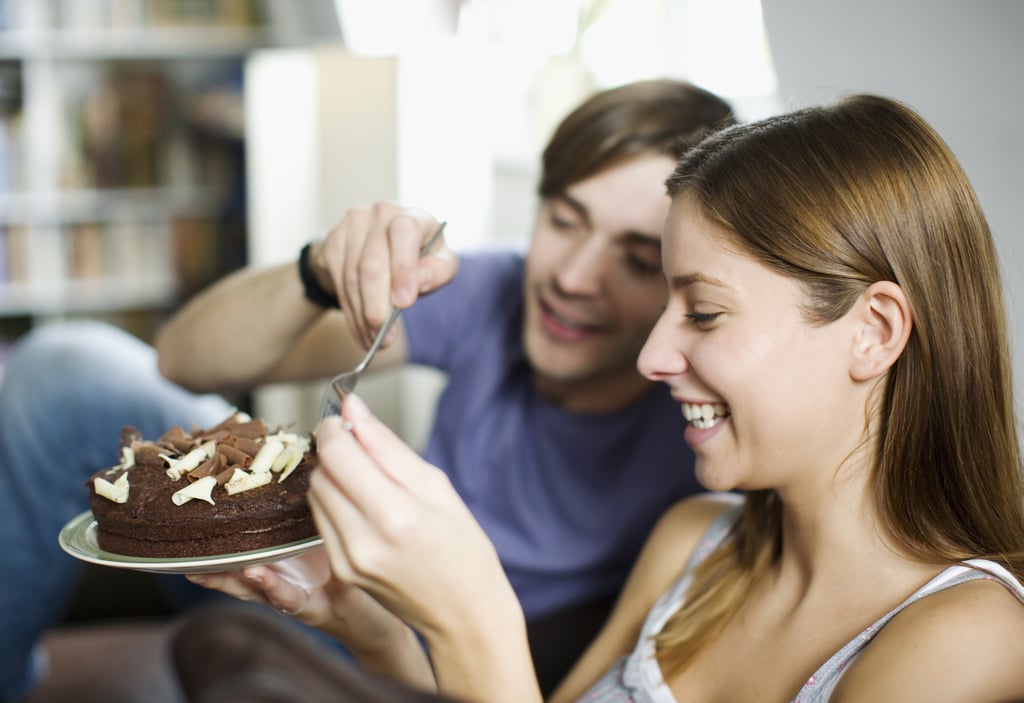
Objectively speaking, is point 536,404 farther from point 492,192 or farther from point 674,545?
point 492,192

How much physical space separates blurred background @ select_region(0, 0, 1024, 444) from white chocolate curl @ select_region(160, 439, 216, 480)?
1.10 metres

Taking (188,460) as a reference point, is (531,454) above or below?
below

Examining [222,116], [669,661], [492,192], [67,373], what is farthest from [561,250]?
[222,116]

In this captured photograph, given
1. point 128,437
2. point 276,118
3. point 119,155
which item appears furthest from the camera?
point 119,155

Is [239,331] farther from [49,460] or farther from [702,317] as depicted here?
[702,317]

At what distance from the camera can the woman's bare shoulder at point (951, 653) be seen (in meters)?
0.86

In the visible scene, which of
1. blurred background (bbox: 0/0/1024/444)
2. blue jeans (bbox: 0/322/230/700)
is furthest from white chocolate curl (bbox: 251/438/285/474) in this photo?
blurred background (bbox: 0/0/1024/444)

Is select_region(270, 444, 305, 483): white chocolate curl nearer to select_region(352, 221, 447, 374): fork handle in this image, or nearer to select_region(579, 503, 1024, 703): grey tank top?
select_region(352, 221, 447, 374): fork handle

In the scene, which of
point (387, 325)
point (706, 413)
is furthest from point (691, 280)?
point (387, 325)

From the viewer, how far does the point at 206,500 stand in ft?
3.44

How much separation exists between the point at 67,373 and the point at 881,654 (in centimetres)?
166

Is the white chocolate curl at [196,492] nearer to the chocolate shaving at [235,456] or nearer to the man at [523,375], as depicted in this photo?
the chocolate shaving at [235,456]

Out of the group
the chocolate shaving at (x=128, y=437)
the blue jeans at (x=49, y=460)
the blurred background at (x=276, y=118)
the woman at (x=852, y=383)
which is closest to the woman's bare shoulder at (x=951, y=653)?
the woman at (x=852, y=383)

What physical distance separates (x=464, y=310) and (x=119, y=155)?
268 centimetres
